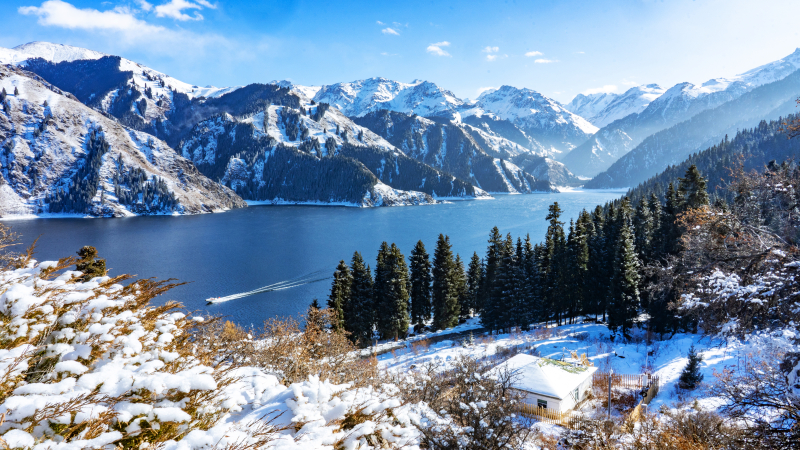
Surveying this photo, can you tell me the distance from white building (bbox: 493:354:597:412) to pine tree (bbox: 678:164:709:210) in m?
23.4

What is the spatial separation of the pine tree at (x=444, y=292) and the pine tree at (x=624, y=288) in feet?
55.2

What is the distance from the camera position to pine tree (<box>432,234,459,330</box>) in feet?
153

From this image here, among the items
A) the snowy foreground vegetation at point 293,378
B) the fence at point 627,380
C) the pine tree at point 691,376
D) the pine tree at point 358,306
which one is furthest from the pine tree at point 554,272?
the snowy foreground vegetation at point 293,378

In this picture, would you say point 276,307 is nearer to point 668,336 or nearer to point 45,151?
point 668,336

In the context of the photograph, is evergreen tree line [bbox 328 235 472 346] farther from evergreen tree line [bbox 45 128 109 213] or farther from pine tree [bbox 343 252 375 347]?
evergreen tree line [bbox 45 128 109 213]

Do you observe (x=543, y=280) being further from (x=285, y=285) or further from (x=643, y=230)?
(x=285, y=285)

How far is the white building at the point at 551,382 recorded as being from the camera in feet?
67.9

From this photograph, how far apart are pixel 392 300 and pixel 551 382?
2436 cm

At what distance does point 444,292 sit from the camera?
46.9 m

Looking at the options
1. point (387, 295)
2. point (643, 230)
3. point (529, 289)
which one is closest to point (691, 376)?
point (529, 289)

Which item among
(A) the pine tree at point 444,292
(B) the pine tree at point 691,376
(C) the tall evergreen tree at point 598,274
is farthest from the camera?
(A) the pine tree at point 444,292

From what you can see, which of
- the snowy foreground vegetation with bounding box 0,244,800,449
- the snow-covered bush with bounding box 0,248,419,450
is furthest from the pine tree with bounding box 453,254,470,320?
the snow-covered bush with bounding box 0,248,419,450

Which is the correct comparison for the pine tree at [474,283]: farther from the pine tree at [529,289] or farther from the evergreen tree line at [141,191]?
the evergreen tree line at [141,191]

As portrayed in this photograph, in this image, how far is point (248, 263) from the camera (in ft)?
254
